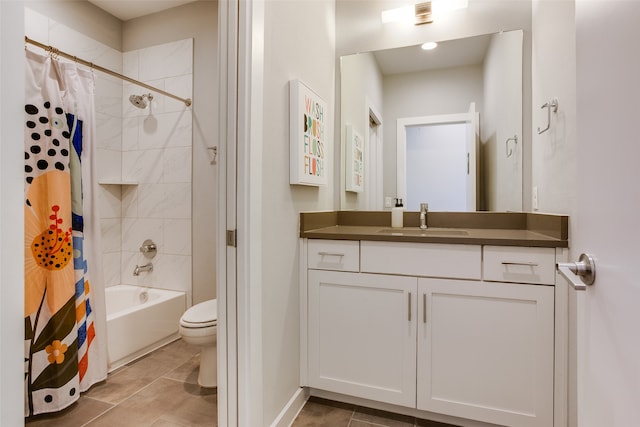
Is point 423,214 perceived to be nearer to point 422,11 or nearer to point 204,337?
point 422,11

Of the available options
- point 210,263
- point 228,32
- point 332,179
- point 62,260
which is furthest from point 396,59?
point 62,260

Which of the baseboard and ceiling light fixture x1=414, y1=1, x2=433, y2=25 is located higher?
ceiling light fixture x1=414, y1=1, x2=433, y2=25

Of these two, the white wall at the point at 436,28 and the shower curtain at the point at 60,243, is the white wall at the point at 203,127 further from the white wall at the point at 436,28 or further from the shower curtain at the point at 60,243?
the white wall at the point at 436,28

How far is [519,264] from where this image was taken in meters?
1.37

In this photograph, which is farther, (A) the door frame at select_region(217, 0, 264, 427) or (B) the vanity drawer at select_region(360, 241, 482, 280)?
Answer: (B) the vanity drawer at select_region(360, 241, 482, 280)

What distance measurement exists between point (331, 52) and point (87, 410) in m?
2.51

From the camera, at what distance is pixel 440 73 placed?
6.69 feet

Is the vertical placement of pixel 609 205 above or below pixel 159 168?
below

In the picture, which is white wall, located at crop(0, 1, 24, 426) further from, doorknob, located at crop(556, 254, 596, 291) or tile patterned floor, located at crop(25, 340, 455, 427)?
tile patterned floor, located at crop(25, 340, 455, 427)

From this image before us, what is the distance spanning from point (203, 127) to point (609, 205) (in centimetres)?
266

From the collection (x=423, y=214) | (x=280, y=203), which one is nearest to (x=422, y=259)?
(x=423, y=214)

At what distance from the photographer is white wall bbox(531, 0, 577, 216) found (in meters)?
1.29

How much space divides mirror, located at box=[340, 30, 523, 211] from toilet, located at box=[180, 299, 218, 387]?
1.14 m

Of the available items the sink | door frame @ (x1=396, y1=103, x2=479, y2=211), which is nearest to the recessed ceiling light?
door frame @ (x1=396, y1=103, x2=479, y2=211)
